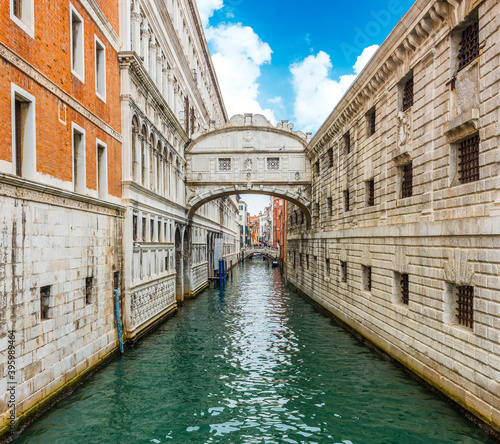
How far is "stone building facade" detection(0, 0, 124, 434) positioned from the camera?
764cm

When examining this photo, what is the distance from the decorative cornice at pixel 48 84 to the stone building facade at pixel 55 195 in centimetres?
2

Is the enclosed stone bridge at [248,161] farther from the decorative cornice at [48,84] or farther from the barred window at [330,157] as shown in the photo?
the decorative cornice at [48,84]

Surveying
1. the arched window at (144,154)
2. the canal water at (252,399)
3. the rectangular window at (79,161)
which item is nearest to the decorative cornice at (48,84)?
the rectangular window at (79,161)

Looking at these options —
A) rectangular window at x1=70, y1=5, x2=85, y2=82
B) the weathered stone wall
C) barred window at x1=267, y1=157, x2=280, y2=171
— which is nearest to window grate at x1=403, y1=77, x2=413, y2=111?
rectangular window at x1=70, y1=5, x2=85, y2=82

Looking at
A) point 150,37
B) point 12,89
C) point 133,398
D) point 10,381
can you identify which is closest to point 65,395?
point 133,398

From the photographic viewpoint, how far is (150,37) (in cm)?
1750

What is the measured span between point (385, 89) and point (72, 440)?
1214cm

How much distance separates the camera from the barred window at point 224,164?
25094 millimetres

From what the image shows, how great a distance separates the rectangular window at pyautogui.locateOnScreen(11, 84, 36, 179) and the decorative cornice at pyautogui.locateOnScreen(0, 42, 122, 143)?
0.44 metres

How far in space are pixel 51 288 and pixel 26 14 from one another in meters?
5.28

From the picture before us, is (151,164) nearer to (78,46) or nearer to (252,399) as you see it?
(78,46)

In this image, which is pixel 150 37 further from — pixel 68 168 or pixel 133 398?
pixel 133 398

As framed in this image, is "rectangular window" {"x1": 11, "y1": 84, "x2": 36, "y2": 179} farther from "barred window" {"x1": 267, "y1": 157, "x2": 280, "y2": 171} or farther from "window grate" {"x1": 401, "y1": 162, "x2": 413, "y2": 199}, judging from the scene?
"barred window" {"x1": 267, "y1": 157, "x2": 280, "y2": 171}

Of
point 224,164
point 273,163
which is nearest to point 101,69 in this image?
point 224,164
